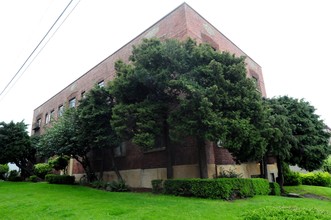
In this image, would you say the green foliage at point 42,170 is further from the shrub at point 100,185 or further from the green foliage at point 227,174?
the green foliage at point 227,174

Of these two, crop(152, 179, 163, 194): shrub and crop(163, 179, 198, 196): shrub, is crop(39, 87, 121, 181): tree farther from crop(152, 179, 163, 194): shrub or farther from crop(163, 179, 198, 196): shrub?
crop(163, 179, 198, 196): shrub

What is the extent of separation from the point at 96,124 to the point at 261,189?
8.77 metres

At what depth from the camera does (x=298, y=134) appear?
13266mm

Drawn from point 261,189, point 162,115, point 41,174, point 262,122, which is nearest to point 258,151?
point 262,122

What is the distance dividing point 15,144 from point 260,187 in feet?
66.2

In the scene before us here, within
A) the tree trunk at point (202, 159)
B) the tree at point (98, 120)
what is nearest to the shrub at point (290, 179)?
the tree trunk at point (202, 159)

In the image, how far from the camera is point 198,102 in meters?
9.03

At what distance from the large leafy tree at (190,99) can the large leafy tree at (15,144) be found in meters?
15.2

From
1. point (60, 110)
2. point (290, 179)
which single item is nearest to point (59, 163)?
point (60, 110)

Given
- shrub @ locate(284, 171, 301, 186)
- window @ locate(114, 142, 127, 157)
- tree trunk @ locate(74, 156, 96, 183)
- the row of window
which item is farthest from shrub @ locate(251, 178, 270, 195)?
the row of window

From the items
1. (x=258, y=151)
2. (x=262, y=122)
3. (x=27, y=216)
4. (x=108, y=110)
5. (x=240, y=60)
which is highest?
(x=240, y=60)

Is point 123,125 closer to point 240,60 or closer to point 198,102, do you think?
point 198,102

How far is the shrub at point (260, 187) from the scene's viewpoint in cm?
1034

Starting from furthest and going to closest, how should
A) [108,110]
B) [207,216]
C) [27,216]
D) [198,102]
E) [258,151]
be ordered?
[108,110], [258,151], [198,102], [27,216], [207,216]
